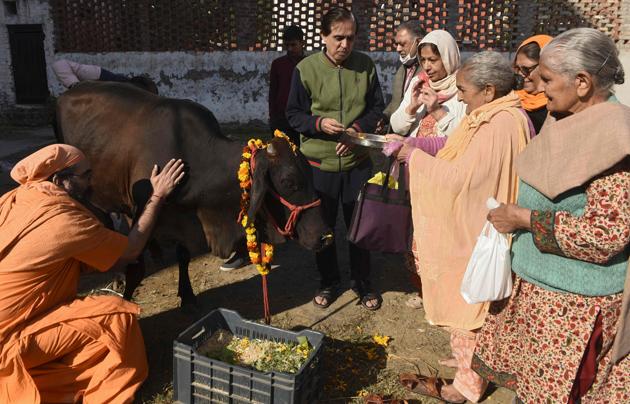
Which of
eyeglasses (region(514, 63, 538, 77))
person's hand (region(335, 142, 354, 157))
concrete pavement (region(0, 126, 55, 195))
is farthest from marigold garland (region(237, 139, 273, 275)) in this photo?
concrete pavement (region(0, 126, 55, 195))

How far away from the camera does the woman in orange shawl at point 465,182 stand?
2674mm

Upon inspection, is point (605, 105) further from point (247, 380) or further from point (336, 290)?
point (336, 290)

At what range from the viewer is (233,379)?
294 centimetres

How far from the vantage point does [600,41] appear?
6.81ft

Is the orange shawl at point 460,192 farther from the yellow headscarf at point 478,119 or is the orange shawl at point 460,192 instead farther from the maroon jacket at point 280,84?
the maroon jacket at point 280,84

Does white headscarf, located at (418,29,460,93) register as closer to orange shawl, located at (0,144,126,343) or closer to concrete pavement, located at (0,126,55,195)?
orange shawl, located at (0,144,126,343)

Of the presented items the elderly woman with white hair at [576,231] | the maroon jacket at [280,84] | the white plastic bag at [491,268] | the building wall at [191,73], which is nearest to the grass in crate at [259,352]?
the white plastic bag at [491,268]

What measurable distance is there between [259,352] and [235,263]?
219 centimetres

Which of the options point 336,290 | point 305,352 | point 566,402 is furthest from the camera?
point 336,290

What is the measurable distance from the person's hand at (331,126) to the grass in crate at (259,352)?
1461 mm

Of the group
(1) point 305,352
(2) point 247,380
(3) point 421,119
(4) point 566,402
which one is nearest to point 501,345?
(4) point 566,402

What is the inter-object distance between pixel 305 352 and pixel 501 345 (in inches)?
43.5

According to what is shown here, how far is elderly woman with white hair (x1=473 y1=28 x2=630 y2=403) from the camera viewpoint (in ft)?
6.66

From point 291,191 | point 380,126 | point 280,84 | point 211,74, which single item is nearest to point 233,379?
point 291,191
